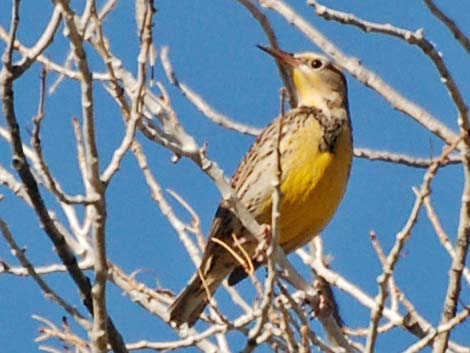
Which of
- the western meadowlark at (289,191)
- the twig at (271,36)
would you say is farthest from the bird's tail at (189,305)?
the twig at (271,36)

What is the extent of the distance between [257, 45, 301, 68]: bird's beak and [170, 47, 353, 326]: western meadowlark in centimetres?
1

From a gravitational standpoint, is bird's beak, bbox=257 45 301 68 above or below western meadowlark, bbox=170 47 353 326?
above

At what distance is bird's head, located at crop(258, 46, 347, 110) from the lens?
7934 millimetres

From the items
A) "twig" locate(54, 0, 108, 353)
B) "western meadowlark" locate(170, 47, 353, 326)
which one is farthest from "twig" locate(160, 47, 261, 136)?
"twig" locate(54, 0, 108, 353)

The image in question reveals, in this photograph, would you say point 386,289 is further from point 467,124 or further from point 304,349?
point 467,124

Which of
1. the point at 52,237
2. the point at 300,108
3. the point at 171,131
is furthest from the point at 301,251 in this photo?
the point at 52,237

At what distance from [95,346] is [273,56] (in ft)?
11.2

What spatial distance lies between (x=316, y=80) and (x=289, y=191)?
Answer: 1.22 metres

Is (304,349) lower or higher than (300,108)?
lower

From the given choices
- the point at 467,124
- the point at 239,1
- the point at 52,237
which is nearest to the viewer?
the point at 52,237

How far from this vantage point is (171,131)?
5.41 m

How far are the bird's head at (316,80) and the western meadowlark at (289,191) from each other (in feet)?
0.75

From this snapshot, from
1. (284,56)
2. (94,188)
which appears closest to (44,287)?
(94,188)

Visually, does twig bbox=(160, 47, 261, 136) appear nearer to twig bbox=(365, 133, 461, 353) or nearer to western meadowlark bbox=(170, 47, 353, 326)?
western meadowlark bbox=(170, 47, 353, 326)
